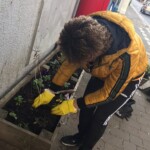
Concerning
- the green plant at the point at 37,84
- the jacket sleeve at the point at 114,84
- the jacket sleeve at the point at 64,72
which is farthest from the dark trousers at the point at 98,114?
the green plant at the point at 37,84

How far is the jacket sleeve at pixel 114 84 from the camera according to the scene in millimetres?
2564

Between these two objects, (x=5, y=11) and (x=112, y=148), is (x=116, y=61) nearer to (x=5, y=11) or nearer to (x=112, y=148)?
(x=5, y=11)

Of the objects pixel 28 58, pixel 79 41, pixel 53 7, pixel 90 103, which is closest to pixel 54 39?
pixel 53 7

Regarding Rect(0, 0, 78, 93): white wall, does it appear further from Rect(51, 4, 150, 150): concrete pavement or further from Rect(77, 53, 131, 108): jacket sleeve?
Rect(51, 4, 150, 150): concrete pavement

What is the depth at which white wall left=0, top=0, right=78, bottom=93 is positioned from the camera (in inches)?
110

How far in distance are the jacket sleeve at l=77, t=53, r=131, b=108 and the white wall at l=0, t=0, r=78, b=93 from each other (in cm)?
102

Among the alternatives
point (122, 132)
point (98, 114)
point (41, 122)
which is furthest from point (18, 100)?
point (122, 132)

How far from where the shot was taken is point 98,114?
3.18m

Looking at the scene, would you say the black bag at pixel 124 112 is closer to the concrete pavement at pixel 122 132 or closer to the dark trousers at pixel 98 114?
the concrete pavement at pixel 122 132

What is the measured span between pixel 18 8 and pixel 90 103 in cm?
124

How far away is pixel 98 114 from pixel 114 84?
598mm

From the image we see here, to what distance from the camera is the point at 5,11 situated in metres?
2.61

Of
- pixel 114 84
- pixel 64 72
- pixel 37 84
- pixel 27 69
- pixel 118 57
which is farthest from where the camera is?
pixel 27 69

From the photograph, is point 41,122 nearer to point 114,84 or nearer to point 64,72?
point 64,72
